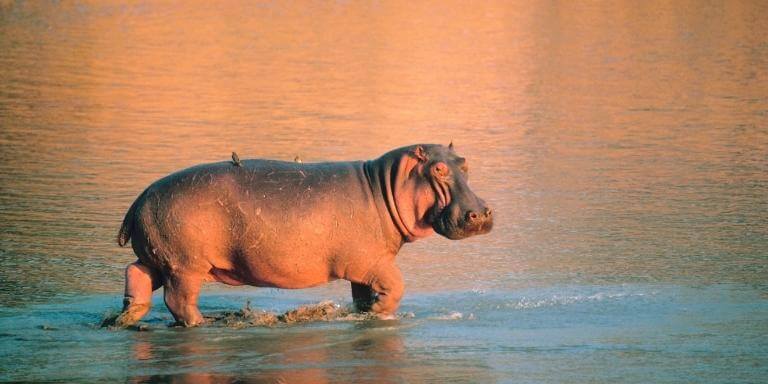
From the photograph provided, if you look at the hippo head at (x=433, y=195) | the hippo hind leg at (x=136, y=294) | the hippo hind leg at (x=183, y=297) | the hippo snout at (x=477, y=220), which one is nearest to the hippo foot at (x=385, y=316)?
the hippo head at (x=433, y=195)

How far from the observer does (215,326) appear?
8773mm

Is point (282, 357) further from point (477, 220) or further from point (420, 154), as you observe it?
point (420, 154)

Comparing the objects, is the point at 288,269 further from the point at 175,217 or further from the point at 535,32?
the point at 535,32

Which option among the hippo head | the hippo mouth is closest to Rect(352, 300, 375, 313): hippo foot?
the hippo head

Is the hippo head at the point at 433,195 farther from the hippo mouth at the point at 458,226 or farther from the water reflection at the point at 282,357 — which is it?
the water reflection at the point at 282,357

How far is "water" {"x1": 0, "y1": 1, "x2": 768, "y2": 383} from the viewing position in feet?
26.1

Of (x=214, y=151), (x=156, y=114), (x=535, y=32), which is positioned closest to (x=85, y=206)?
(x=214, y=151)

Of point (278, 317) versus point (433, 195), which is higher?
point (433, 195)

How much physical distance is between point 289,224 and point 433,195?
2.85 ft

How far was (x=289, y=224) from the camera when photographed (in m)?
8.73

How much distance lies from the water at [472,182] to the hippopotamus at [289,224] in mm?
306

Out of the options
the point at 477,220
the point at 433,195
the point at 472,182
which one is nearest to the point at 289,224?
the point at 433,195

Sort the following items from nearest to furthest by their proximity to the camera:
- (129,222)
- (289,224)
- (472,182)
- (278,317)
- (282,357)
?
1. (282,357)
2. (289,224)
3. (129,222)
4. (278,317)
5. (472,182)

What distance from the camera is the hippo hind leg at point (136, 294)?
8.70 metres
